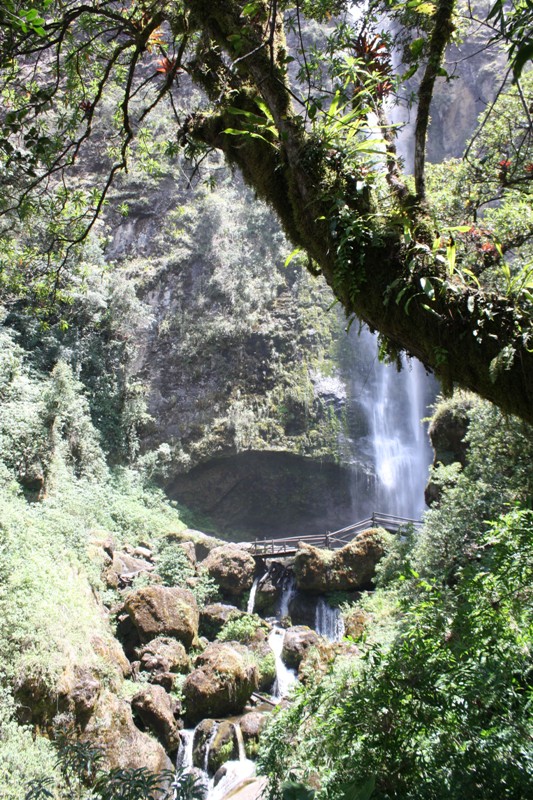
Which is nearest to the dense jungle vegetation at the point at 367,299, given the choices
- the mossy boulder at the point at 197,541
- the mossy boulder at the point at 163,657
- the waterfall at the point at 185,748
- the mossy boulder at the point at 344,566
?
the mossy boulder at the point at 163,657

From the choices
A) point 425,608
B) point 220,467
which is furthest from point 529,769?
point 220,467

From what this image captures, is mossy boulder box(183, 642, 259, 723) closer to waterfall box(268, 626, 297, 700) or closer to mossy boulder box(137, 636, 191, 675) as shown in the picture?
mossy boulder box(137, 636, 191, 675)

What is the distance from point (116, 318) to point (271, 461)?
7.89 metres

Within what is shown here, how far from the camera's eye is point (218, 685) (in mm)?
8203

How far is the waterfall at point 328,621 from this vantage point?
11.8 metres

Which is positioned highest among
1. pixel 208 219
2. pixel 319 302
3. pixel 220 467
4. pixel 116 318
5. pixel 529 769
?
pixel 208 219

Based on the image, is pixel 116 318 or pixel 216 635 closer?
pixel 216 635

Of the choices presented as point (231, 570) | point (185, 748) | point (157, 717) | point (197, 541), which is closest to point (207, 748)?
point (185, 748)

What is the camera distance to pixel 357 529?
1833 cm

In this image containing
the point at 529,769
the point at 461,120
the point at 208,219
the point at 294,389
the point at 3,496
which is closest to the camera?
the point at 529,769

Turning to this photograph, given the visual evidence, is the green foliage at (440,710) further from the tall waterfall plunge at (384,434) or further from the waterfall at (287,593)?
the tall waterfall plunge at (384,434)

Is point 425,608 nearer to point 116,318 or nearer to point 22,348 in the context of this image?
point 22,348

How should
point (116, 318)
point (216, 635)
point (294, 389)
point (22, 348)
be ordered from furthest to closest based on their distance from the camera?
point (294, 389), point (116, 318), point (22, 348), point (216, 635)

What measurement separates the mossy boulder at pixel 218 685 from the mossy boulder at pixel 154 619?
2.38 feet
